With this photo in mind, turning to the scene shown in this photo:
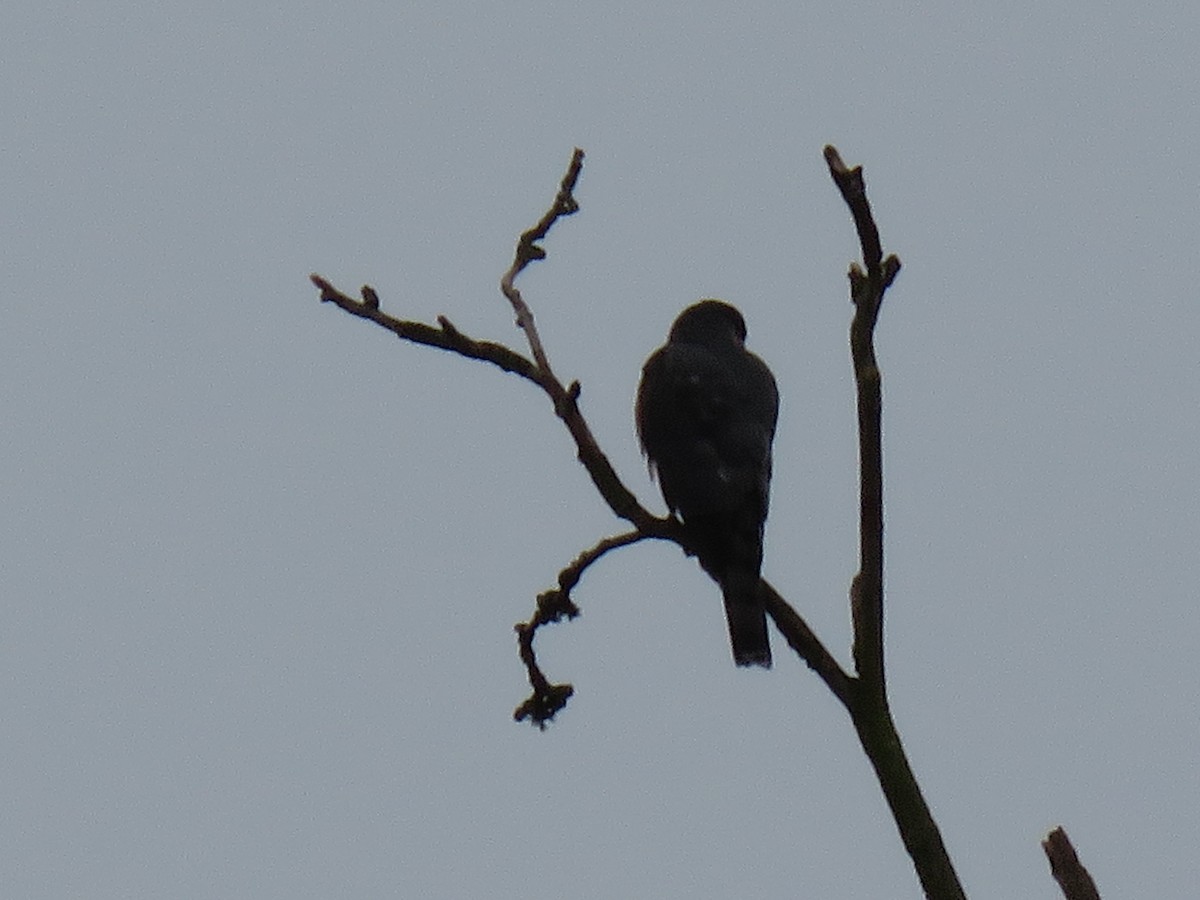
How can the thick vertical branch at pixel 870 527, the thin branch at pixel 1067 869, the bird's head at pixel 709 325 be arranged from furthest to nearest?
1. the bird's head at pixel 709 325
2. the thick vertical branch at pixel 870 527
3. the thin branch at pixel 1067 869

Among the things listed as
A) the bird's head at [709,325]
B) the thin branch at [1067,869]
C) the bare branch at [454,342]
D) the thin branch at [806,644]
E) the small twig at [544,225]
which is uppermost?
the bird's head at [709,325]

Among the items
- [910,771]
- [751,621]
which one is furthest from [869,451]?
[751,621]

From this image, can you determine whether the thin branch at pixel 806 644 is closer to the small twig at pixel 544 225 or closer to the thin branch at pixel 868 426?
the thin branch at pixel 868 426

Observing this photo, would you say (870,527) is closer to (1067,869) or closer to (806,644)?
(806,644)

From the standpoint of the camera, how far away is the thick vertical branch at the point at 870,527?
321 cm

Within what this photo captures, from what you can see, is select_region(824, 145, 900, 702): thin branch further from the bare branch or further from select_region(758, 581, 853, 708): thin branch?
the bare branch

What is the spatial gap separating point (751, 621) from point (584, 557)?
193cm

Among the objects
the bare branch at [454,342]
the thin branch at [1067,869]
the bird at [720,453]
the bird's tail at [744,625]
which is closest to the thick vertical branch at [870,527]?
the thin branch at [1067,869]

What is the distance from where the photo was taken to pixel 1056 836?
317 cm

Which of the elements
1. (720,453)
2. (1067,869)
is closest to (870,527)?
(1067,869)

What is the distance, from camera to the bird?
19.5ft

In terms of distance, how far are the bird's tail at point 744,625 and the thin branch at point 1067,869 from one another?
105 inches

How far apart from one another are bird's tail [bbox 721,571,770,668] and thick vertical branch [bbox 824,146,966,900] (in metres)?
2.45

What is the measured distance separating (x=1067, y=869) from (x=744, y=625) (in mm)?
2798
